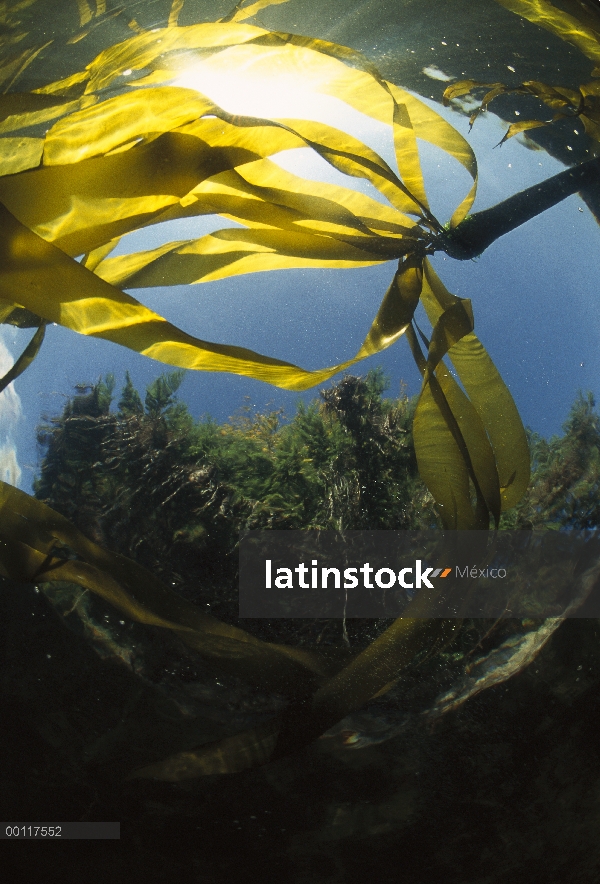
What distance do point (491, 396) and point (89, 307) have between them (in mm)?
263

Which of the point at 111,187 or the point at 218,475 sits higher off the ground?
the point at 111,187

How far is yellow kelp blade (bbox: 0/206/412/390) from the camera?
1.07ft

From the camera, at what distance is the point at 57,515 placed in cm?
34

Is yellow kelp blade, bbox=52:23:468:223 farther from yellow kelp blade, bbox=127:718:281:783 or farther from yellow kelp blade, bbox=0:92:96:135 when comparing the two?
yellow kelp blade, bbox=127:718:281:783

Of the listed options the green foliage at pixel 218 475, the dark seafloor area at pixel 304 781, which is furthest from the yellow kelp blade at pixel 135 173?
the dark seafloor area at pixel 304 781

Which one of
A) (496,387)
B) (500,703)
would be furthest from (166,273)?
(500,703)

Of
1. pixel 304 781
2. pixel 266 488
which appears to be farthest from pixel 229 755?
pixel 266 488

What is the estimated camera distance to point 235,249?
0.38m

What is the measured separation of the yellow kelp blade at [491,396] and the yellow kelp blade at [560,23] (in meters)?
0.24

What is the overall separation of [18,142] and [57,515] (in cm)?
26

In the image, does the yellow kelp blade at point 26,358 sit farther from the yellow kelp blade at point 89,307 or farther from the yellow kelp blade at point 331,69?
the yellow kelp blade at point 331,69

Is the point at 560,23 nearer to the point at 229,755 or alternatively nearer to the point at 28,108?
the point at 28,108

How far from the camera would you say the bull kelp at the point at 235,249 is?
Result: 327 mm

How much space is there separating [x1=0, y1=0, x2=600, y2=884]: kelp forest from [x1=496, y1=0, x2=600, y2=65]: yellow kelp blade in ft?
0.28
